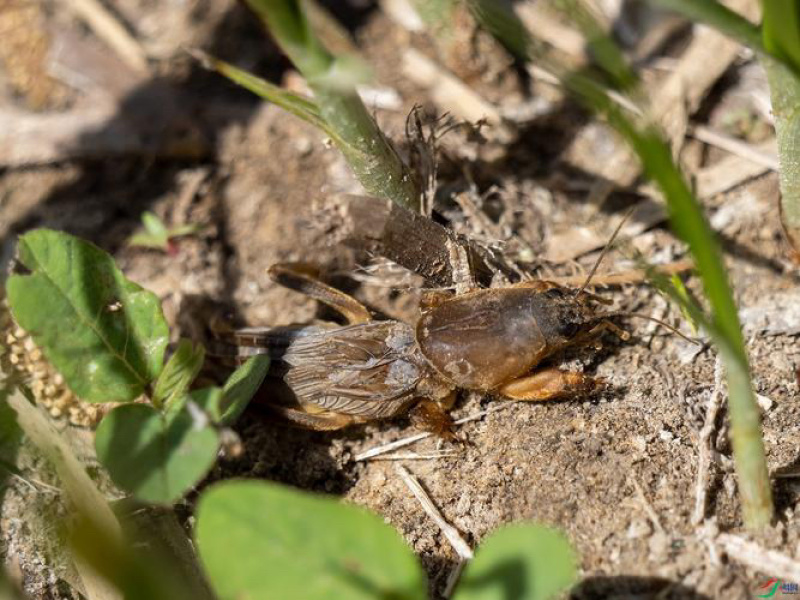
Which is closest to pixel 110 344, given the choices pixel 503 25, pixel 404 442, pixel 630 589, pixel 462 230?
pixel 404 442

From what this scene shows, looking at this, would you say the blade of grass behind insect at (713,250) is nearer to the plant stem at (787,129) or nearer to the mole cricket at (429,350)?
Result: the plant stem at (787,129)

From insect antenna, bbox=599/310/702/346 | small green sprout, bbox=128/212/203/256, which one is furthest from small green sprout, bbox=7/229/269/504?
insect antenna, bbox=599/310/702/346

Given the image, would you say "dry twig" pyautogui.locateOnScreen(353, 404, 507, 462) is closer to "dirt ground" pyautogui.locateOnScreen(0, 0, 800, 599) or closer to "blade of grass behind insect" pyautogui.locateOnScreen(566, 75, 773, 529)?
"dirt ground" pyautogui.locateOnScreen(0, 0, 800, 599)

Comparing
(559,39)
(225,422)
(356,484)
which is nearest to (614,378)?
(356,484)

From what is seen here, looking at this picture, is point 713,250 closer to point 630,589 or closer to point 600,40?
point 600,40

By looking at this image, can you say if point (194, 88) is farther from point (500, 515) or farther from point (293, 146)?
point (500, 515)

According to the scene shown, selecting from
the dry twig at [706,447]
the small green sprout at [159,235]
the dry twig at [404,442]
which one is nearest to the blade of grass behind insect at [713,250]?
the dry twig at [706,447]
